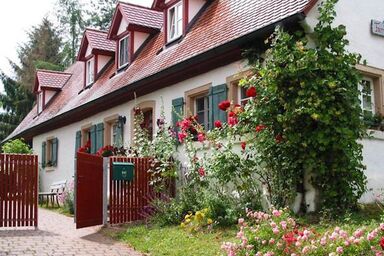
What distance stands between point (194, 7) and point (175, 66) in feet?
8.55

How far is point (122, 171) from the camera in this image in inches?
414

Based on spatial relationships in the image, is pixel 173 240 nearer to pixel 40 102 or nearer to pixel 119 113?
pixel 119 113

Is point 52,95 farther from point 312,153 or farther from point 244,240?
point 244,240

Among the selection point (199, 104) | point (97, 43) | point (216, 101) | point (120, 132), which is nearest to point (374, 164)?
point (216, 101)

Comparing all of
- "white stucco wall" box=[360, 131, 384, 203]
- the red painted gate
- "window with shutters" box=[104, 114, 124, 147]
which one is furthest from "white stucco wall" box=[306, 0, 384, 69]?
"window with shutters" box=[104, 114, 124, 147]

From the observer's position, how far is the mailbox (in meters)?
10.5

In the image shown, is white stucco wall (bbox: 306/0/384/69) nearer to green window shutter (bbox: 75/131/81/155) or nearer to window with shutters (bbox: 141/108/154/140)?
window with shutters (bbox: 141/108/154/140)

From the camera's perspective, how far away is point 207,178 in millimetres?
9789

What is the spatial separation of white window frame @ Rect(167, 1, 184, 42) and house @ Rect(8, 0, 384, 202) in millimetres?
34

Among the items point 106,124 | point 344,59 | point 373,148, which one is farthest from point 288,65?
point 106,124

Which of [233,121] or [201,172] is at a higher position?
[233,121]

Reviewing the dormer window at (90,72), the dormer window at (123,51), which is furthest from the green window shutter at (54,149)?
the dormer window at (123,51)

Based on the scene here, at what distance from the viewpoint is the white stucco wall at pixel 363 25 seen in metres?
9.98

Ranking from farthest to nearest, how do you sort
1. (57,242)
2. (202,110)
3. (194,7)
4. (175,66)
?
(194,7) < (202,110) < (175,66) < (57,242)
